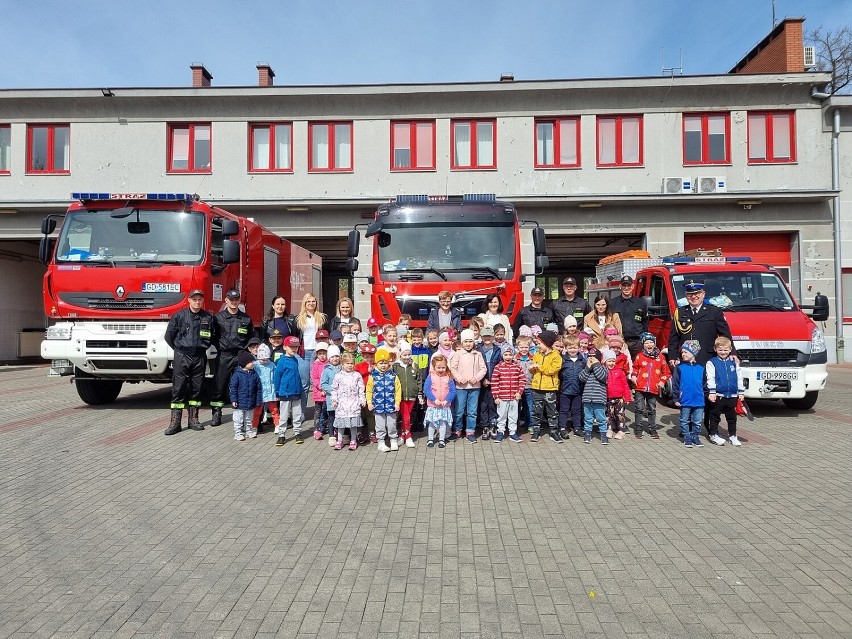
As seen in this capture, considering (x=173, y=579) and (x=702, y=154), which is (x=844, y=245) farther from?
(x=173, y=579)

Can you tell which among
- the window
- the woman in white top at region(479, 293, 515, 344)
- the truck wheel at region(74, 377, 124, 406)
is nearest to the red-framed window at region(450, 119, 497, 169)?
the window

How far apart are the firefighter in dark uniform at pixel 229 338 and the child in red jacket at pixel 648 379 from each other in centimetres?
549

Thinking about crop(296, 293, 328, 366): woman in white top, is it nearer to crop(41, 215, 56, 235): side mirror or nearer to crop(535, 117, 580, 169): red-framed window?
crop(41, 215, 56, 235): side mirror

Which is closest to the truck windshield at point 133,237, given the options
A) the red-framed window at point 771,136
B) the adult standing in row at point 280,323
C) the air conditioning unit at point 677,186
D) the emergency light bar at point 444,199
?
the adult standing in row at point 280,323

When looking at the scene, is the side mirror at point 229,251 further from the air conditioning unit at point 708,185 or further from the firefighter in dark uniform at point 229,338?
the air conditioning unit at point 708,185

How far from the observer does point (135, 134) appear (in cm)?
Result: 1877

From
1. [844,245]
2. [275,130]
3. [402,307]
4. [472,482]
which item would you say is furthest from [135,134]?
[844,245]

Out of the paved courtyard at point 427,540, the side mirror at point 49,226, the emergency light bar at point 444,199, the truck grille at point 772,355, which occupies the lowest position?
the paved courtyard at point 427,540

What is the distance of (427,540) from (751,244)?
18181mm

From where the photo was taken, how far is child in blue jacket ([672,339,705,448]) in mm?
7137

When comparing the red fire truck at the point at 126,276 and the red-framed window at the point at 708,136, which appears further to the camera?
the red-framed window at the point at 708,136

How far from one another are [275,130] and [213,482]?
51.4ft

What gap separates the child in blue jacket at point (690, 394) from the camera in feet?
23.4

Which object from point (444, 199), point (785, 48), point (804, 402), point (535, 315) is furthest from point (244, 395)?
point (785, 48)
